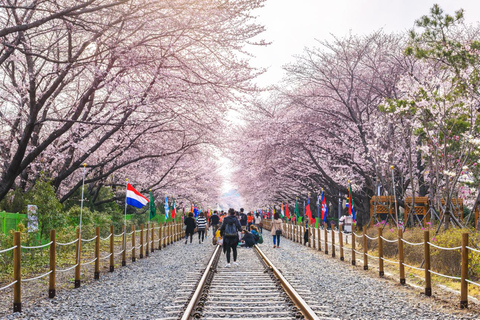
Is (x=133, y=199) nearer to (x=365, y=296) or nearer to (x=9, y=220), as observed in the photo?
(x=9, y=220)

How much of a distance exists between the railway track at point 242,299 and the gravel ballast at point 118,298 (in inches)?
16.4

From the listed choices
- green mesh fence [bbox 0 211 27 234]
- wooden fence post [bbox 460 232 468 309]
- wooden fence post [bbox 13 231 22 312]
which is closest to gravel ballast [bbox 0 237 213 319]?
wooden fence post [bbox 13 231 22 312]

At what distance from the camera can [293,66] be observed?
25.8 metres

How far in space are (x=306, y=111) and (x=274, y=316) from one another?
66.7ft

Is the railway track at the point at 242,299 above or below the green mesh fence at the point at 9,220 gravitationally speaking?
below

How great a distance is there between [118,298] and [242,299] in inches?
105

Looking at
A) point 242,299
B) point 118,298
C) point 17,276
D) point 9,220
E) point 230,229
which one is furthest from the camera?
point 9,220

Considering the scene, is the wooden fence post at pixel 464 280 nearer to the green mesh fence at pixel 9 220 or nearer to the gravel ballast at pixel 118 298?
the gravel ballast at pixel 118 298

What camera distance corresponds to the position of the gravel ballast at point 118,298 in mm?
8273

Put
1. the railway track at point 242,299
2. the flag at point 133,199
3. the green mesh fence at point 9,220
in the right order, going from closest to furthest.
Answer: the railway track at point 242,299, the green mesh fence at point 9,220, the flag at point 133,199

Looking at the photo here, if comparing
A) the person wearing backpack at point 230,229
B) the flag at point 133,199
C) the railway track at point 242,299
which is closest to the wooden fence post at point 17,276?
the railway track at point 242,299

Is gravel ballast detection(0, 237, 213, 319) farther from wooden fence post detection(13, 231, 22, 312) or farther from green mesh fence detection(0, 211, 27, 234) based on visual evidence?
green mesh fence detection(0, 211, 27, 234)

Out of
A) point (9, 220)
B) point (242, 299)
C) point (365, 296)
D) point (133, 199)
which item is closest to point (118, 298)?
point (242, 299)

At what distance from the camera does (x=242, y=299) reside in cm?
927
